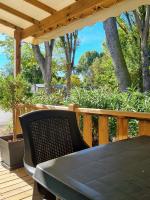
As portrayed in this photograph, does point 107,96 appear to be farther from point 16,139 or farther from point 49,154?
point 49,154

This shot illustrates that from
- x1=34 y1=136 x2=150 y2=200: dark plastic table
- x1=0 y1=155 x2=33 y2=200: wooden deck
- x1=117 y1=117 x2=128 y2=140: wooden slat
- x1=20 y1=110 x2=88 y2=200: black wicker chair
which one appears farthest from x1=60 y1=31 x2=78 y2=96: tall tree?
x1=34 y1=136 x2=150 y2=200: dark plastic table

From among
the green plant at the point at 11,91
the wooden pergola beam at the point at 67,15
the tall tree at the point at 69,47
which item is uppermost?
the tall tree at the point at 69,47

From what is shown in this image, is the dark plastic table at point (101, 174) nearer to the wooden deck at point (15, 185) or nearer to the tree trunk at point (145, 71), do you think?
the wooden deck at point (15, 185)

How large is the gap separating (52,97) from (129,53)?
7.75 meters

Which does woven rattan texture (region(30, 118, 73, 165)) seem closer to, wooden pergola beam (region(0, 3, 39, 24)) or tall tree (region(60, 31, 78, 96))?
wooden pergola beam (region(0, 3, 39, 24))

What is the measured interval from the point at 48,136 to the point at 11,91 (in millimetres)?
1770

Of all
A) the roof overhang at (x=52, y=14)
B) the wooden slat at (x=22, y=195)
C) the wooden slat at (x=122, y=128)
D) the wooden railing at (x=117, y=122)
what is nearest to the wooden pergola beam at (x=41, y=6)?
the roof overhang at (x=52, y=14)

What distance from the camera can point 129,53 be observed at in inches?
485

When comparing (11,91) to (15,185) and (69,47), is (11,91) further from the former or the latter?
(69,47)

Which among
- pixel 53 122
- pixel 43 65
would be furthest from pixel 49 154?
pixel 43 65

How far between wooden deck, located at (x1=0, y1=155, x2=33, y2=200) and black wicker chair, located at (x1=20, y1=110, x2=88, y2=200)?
3.05ft

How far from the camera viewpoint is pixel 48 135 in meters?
2.14

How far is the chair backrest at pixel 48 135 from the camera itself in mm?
2022

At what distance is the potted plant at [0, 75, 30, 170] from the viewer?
3562mm
